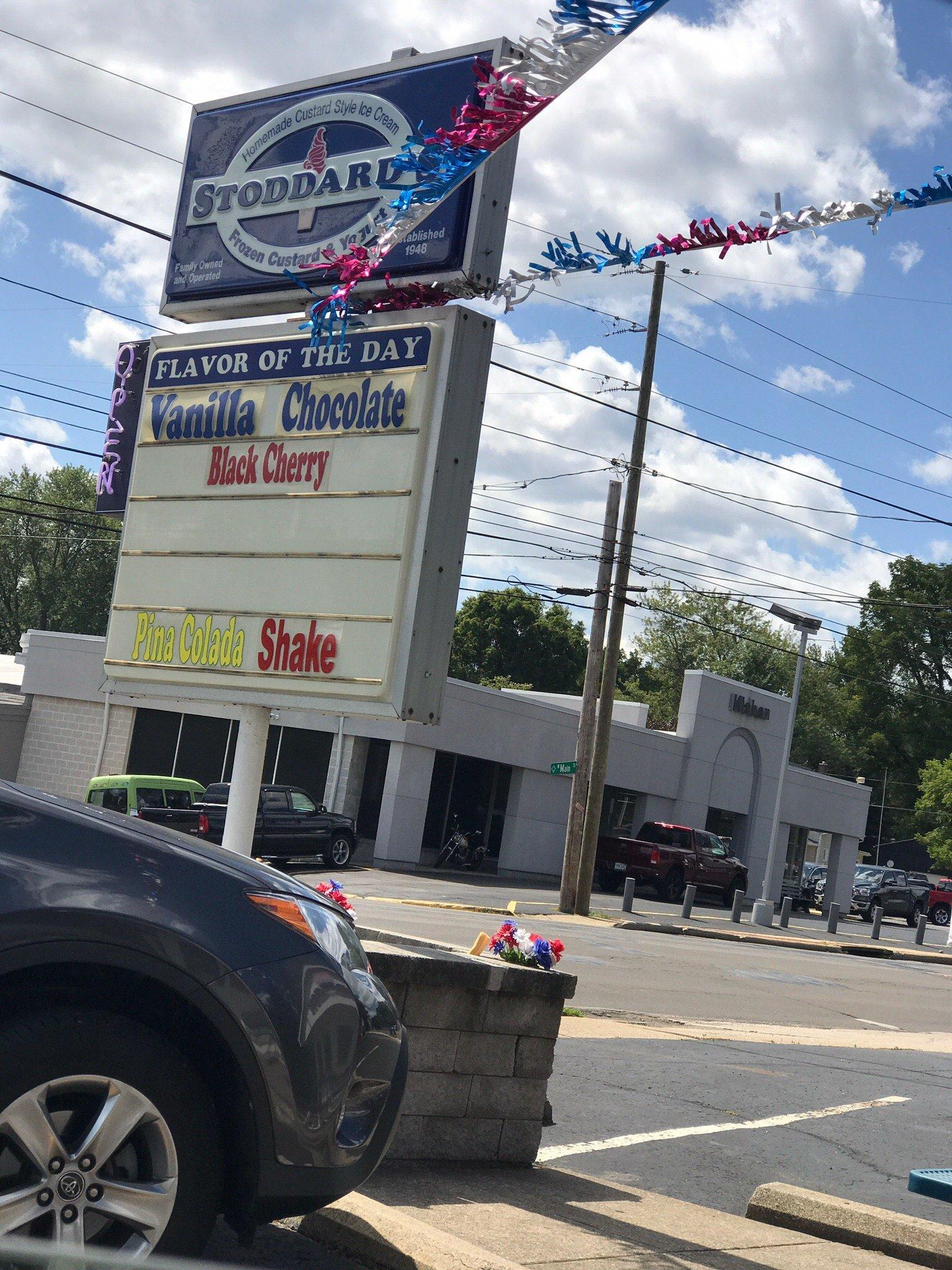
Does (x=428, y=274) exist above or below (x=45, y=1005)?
above

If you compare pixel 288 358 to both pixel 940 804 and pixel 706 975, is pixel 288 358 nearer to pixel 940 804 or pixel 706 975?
pixel 706 975

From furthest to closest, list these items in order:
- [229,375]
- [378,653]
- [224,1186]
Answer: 1. [229,375]
2. [378,653]
3. [224,1186]

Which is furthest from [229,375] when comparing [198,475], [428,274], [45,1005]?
[45,1005]

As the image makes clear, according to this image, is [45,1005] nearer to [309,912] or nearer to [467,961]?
[309,912]

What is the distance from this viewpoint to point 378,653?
635 centimetres

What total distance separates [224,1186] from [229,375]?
4726 millimetres

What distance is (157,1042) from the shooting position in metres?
3.39

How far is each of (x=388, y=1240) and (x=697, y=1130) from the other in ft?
12.3

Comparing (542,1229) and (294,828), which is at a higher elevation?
(542,1229)

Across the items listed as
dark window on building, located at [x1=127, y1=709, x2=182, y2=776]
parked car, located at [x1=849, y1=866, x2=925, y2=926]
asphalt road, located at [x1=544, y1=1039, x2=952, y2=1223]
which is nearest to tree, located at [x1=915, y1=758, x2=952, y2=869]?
parked car, located at [x1=849, y1=866, x2=925, y2=926]

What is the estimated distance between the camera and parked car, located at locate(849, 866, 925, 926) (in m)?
47.7

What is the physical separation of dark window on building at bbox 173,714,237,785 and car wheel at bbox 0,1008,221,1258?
32026mm

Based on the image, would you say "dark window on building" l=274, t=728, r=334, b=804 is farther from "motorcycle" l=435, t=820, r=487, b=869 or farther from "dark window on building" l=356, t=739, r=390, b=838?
"motorcycle" l=435, t=820, r=487, b=869

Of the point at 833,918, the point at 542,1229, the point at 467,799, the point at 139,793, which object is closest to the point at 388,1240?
the point at 542,1229
